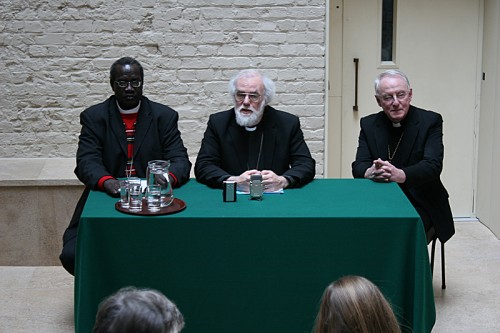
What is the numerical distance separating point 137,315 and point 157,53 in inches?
142

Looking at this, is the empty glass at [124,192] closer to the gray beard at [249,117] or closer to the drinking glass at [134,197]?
the drinking glass at [134,197]

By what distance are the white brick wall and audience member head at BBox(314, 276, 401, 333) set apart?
3325 millimetres

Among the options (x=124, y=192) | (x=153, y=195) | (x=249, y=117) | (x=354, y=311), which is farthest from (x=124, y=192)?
(x=354, y=311)

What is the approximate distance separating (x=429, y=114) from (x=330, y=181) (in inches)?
27.6

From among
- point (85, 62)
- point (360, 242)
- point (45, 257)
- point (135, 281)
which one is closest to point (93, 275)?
point (135, 281)

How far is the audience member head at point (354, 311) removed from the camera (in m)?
2.20

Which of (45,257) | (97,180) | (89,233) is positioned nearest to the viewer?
(89,233)

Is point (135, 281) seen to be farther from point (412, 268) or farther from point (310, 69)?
point (310, 69)

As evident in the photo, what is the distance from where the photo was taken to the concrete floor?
4.38 m

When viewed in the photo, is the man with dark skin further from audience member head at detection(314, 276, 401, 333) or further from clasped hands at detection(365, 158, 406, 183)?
audience member head at detection(314, 276, 401, 333)

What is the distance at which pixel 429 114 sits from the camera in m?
4.56

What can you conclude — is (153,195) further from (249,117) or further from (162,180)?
(249,117)

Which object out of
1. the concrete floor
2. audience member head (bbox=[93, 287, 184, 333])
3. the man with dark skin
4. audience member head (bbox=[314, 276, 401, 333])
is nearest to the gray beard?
the man with dark skin

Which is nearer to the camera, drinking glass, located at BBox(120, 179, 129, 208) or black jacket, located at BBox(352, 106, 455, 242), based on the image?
drinking glass, located at BBox(120, 179, 129, 208)
